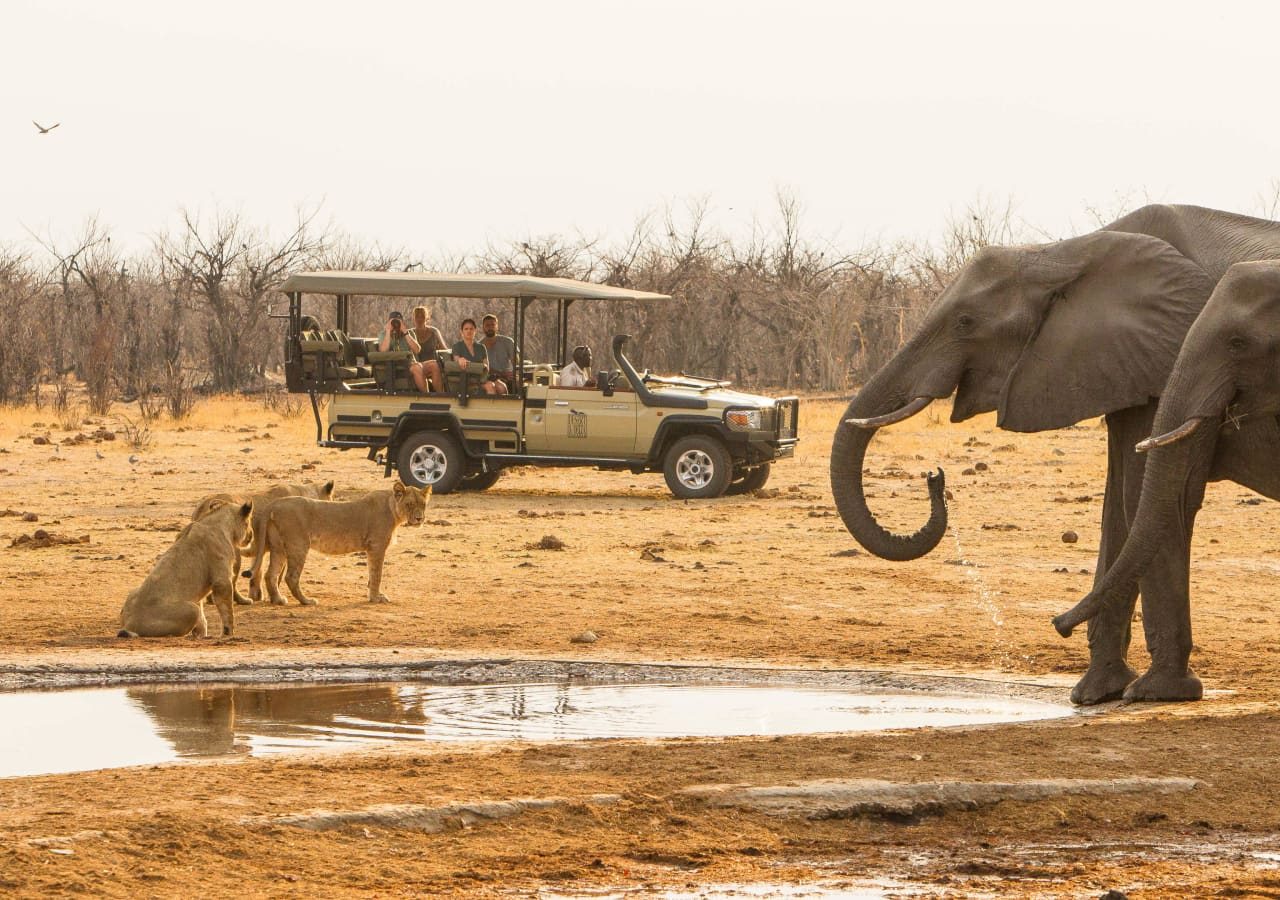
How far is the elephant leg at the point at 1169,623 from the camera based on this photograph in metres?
9.72

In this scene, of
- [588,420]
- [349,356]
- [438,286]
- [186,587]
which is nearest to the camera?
[186,587]

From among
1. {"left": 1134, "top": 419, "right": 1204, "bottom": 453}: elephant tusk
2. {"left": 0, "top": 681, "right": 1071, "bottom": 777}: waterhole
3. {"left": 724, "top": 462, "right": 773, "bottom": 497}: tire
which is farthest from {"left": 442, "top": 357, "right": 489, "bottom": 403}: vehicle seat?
{"left": 1134, "top": 419, "right": 1204, "bottom": 453}: elephant tusk

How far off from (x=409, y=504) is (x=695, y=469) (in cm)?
756

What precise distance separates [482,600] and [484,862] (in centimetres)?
740

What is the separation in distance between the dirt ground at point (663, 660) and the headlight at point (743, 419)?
32.9 inches

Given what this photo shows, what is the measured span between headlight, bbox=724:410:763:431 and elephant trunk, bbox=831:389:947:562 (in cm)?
1017

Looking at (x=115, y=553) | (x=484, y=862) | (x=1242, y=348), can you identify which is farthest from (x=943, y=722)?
(x=115, y=553)

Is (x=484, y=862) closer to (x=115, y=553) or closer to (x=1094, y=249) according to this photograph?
(x=1094, y=249)

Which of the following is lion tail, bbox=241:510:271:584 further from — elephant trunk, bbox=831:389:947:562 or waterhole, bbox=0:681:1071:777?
elephant trunk, bbox=831:389:947:562

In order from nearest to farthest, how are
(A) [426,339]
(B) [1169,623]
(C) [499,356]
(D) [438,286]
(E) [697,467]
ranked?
1. (B) [1169,623]
2. (D) [438,286]
3. (E) [697,467]
4. (C) [499,356]
5. (A) [426,339]

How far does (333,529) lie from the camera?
1345 cm

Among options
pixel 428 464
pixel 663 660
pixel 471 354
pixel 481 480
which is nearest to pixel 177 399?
pixel 481 480

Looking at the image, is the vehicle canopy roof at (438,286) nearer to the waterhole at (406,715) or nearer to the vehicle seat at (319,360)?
the vehicle seat at (319,360)

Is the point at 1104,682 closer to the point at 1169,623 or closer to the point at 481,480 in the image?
the point at 1169,623
